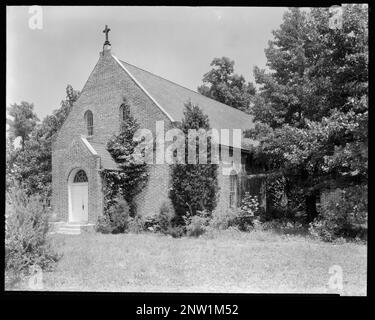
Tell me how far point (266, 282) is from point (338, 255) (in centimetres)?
281

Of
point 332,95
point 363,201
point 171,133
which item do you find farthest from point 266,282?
point 171,133

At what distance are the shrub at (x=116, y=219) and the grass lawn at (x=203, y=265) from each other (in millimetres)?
1121

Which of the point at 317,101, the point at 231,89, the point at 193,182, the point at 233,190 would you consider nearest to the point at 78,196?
the point at 193,182

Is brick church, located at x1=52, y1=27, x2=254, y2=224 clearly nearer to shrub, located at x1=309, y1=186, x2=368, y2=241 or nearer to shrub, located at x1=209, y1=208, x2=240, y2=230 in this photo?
shrub, located at x1=209, y1=208, x2=240, y2=230

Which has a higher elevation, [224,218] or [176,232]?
[224,218]

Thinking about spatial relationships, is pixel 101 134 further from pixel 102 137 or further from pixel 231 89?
pixel 231 89

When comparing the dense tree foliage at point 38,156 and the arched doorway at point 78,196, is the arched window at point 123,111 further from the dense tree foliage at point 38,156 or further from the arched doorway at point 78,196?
the arched doorway at point 78,196

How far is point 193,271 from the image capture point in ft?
25.2

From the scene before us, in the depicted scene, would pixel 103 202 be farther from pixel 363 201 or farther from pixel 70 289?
pixel 363 201

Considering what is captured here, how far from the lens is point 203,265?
26.7ft

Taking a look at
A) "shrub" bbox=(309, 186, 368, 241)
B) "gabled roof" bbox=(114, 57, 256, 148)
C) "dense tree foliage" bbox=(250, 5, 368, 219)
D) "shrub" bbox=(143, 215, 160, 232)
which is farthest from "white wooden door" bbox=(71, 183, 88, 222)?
"shrub" bbox=(309, 186, 368, 241)

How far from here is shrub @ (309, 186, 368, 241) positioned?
9242mm

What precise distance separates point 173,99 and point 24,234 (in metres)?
10.00
